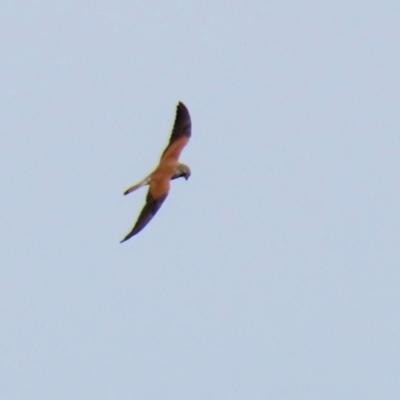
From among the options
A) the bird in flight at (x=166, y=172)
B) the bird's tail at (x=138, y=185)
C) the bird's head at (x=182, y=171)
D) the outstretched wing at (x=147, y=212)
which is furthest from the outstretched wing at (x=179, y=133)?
the outstretched wing at (x=147, y=212)

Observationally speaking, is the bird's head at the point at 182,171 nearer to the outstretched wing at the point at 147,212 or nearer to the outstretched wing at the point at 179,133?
the outstretched wing at the point at 179,133

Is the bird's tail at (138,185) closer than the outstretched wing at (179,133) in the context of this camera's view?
Yes

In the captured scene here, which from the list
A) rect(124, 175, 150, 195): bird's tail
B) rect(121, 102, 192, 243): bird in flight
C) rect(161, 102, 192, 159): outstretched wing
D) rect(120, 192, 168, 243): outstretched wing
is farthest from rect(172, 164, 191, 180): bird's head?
rect(120, 192, 168, 243): outstretched wing

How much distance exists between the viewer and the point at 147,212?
23.0 m

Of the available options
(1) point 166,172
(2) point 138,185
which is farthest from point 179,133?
(2) point 138,185

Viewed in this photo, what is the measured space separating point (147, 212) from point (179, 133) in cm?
294

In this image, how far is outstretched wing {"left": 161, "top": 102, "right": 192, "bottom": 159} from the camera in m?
25.2

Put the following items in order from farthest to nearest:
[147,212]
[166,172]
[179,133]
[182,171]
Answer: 1. [179,133]
2. [182,171]
3. [166,172]
4. [147,212]

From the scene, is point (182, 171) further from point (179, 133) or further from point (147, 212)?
point (147, 212)

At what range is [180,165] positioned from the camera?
977 inches

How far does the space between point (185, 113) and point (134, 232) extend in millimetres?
4150

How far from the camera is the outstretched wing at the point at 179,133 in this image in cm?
2525

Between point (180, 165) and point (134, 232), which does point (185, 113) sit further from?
point (134, 232)

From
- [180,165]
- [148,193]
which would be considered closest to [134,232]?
[148,193]
